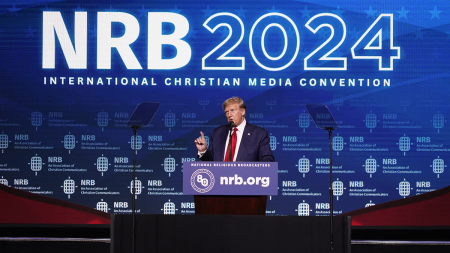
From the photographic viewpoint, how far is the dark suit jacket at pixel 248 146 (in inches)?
135

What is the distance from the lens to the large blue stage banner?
16.8 ft

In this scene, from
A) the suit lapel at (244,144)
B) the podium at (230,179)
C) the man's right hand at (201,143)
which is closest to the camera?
the podium at (230,179)

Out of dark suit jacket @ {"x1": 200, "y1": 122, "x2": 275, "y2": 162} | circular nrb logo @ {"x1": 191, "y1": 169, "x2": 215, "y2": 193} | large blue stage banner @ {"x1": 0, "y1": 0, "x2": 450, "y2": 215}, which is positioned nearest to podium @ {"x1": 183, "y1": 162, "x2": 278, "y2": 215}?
circular nrb logo @ {"x1": 191, "y1": 169, "x2": 215, "y2": 193}

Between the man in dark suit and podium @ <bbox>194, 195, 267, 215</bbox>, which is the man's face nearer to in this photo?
the man in dark suit

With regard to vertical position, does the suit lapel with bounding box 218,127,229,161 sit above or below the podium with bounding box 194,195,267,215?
above

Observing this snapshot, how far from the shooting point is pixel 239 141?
3.47 metres

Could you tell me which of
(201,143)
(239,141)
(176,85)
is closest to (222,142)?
(239,141)

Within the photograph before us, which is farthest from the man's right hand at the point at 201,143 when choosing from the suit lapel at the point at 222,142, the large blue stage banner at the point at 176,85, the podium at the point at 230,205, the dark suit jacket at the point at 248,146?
the large blue stage banner at the point at 176,85

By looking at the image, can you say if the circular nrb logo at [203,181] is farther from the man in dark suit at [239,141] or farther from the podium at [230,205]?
the man in dark suit at [239,141]

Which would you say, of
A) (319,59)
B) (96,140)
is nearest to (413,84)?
(319,59)

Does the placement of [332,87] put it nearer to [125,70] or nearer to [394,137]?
[394,137]

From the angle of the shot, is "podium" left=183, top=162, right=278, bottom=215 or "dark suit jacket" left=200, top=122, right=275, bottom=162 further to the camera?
"dark suit jacket" left=200, top=122, right=275, bottom=162

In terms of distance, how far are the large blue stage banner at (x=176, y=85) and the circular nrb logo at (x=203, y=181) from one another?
91.8 inches

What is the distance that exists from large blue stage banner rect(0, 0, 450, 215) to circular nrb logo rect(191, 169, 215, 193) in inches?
91.8
